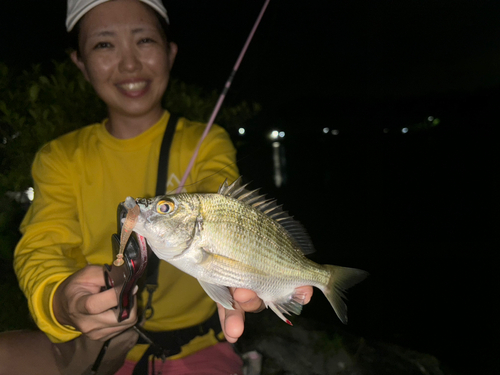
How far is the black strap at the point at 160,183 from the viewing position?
5.28ft

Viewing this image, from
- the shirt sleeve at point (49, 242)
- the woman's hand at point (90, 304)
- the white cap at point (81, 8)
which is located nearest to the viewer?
the woman's hand at point (90, 304)

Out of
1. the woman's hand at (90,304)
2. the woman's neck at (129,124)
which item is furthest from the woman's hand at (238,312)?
the woman's neck at (129,124)

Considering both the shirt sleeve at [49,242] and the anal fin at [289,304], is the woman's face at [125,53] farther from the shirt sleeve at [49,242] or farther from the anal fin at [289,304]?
the anal fin at [289,304]

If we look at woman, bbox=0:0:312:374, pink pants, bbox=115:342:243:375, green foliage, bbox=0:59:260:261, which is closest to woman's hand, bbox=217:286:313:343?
woman, bbox=0:0:312:374

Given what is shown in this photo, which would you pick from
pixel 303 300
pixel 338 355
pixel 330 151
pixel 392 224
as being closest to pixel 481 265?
pixel 392 224

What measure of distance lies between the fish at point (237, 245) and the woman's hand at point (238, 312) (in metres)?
0.03

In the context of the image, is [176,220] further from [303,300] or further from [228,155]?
[228,155]

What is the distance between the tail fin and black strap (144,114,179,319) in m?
0.91

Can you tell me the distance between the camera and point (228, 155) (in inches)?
79.3

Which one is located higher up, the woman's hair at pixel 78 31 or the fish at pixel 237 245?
the woman's hair at pixel 78 31

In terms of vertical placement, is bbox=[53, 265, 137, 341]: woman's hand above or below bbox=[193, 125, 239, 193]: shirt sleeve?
below

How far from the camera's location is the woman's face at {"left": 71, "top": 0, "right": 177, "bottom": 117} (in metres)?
1.75

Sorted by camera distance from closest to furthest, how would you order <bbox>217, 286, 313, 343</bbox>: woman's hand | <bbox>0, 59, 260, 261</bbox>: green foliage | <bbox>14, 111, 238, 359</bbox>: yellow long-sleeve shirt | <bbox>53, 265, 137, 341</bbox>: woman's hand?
<bbox>53, 265, 137, 341</bbox>: woman's hand, <bbox>217, 286, 313, 343</bbox>: woman's hand, <bbox>14, 111, 238, 359</bbox>: yellow long-sleeve shirt, <bbox>0, 59, 260, 261</bbox>: green foliage

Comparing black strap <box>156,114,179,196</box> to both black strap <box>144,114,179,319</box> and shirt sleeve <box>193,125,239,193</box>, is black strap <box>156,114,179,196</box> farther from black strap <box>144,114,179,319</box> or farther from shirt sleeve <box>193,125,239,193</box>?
shirt sleeve <box>193,125,239,193</box>
